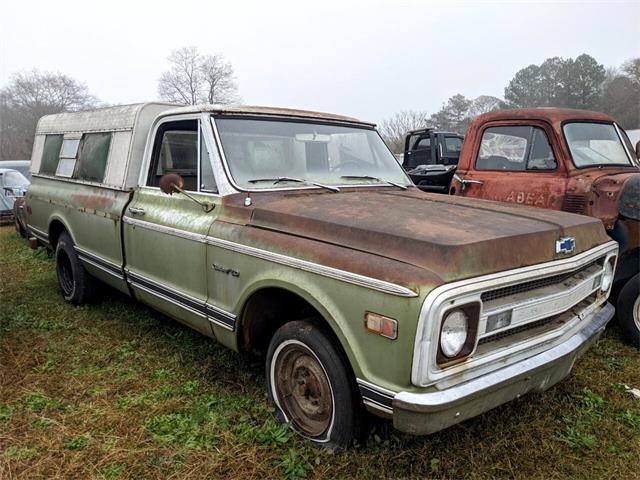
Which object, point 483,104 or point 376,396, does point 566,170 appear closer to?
point 376,396

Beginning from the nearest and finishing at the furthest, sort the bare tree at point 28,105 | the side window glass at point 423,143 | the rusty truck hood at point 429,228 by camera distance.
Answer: the rusty truck hood at point 429,228 < the side window glass at point 423,143 < the bare tree at point 28,105

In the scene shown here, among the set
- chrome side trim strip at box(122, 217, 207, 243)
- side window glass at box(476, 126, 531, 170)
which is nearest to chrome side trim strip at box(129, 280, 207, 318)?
chrome side trim strip at box(122, 217, 207, 243)

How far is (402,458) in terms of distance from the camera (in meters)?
2.57

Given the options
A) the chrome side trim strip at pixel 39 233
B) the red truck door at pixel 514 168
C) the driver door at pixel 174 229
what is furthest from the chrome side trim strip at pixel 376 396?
the chrome side trim strip at pixel 39 233

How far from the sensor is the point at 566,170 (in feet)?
15.5

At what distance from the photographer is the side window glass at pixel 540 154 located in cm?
491

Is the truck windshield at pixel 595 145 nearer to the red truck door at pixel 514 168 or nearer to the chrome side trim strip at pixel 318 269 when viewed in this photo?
the red truck door at pixel 514 168

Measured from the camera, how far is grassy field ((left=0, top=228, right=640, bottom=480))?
8.27 feet

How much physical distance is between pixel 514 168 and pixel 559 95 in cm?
4179

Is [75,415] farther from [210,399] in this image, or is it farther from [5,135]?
[5,135]

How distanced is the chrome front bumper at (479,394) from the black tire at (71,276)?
410 cm

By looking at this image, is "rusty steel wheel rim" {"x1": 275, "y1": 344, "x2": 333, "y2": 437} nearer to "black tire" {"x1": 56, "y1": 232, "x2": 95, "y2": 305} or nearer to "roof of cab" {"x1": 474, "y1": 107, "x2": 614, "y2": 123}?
"black tire" {"x1": 56, "y1": 232, "x2": 95, "y2": 305}

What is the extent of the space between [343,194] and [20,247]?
800 centimetres

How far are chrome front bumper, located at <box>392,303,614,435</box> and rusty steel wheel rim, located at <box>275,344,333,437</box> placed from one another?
575mm
